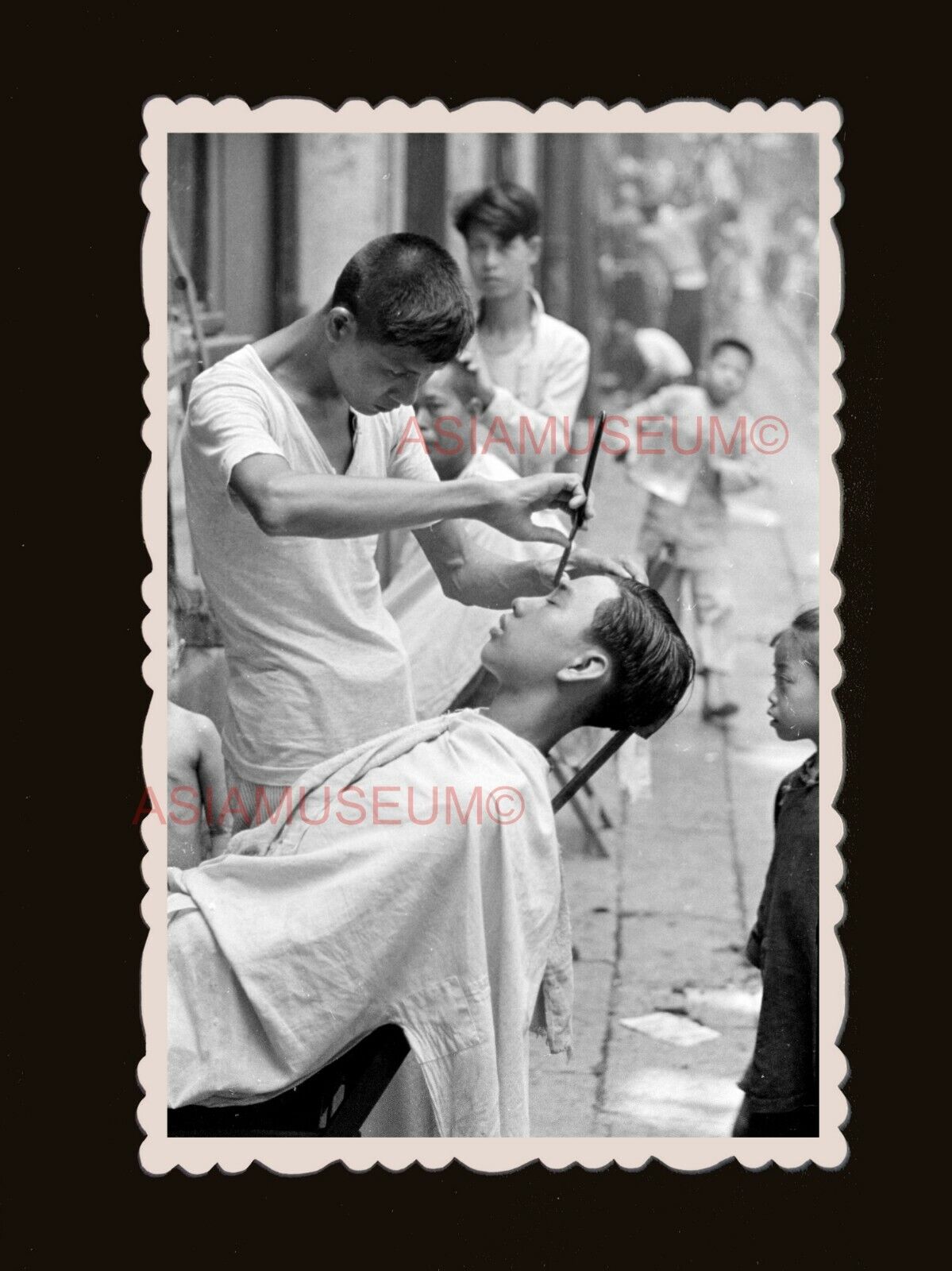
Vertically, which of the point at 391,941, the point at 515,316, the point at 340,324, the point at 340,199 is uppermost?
the point at 340,199

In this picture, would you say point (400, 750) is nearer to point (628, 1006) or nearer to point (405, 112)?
point (405, 112)

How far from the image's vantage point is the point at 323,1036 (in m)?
2.72

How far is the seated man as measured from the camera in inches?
107

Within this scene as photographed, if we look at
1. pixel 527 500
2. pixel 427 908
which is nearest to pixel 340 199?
pixel 527 500

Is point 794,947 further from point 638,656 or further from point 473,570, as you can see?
point 473,570

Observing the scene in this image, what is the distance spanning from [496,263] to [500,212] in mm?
126

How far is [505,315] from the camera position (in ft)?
14.7

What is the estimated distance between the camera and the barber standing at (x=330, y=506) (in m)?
2.70

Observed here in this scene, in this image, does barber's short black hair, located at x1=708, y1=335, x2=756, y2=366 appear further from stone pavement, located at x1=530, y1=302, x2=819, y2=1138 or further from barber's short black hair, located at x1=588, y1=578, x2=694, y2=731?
barber's short black hair, located at x1=588, y1=578, x2=694, y2=731

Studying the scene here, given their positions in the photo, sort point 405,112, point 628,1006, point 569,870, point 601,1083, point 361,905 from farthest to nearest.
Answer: point 569,870, point 628,1006, point 601,1083, point 405,112, point 361,905

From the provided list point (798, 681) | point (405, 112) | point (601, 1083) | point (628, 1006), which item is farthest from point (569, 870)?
point (405, 112)

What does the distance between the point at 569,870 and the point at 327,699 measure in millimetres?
1681

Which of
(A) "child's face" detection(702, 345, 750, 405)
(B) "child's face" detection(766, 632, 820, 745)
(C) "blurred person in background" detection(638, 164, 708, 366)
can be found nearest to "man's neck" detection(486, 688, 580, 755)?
(B) "child's face" detection(766, 632, 820, 745)

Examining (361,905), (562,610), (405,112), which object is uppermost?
(405,112)
